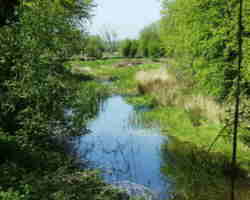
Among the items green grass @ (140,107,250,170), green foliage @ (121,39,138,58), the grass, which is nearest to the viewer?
green grass @ (140,107,250,170)

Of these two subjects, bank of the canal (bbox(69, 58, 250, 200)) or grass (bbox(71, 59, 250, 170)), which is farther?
grass (bbox(71, 59, 250, 170))

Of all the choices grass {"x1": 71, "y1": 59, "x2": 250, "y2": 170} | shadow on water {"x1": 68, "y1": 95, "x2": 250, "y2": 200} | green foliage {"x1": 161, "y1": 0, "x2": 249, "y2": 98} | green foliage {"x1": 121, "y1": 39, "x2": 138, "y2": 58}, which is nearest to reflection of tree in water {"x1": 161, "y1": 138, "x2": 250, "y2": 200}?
shadow on water {"x1": 68, "y1": 95, "x2": 250, "y2": 200}

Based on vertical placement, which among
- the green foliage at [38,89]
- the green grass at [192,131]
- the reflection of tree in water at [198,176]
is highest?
the green foliage at [38,89]

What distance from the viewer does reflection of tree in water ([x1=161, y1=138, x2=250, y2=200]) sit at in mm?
6196

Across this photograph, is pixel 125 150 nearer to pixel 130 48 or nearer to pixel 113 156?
pixel 113 156

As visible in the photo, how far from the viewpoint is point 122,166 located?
766 centimetres

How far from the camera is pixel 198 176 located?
6.92 m

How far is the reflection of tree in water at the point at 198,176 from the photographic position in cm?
620

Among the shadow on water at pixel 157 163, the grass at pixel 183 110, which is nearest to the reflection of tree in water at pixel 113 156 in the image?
the shadow on water at pixel 157 163

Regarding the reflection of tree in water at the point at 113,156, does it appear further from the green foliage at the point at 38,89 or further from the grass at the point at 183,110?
the grass at the point at 183,110

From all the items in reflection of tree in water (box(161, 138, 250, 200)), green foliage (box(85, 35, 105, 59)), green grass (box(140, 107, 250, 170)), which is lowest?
reflection of tree in water (box(161, 138, 250, 200))

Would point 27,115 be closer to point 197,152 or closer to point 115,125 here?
point 197,152

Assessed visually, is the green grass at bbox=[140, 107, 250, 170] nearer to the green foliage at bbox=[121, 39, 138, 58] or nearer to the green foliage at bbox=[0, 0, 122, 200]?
the green foliage at bbox=[0, 0, 122, 200]

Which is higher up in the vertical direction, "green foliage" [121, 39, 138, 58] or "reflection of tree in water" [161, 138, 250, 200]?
"green foliage" [121, 39, 138, 58]
